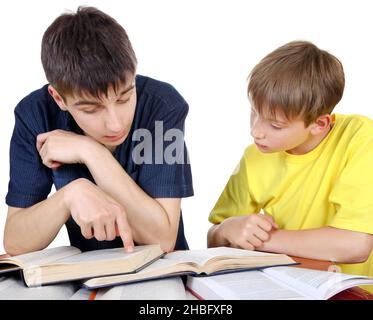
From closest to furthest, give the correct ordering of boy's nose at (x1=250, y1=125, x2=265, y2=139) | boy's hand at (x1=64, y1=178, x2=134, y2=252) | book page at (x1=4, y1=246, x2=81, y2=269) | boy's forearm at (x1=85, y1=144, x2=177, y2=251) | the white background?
1. book page at (x1=4, y1=246, x2=81, y2=269)
2. boy's hand at (x1=64, y1=178, x2=134, y2=252)
3. boy's forearm at (x1=85, y1=144, x2=177, y2=251)
4. boy's nose at (x1=250, y1=125, x2=265, y2=139)
5. the white background

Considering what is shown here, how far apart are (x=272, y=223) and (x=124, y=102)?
44 cm

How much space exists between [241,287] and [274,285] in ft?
0.21

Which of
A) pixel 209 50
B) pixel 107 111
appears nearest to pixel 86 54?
pixel 107 111

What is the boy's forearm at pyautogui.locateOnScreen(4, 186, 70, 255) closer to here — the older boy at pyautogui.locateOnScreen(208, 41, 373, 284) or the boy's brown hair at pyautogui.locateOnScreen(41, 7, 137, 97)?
the boy's brown hair at pyautogui.locateOnScreen(41, 7, 137, 97)

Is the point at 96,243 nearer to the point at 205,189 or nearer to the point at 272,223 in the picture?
the point at 272,223

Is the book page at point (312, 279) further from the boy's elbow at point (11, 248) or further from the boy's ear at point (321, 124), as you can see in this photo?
the boy's elbow at point (11, 248)

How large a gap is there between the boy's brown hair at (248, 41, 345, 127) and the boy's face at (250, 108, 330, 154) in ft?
0.05

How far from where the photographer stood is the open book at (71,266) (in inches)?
37.7

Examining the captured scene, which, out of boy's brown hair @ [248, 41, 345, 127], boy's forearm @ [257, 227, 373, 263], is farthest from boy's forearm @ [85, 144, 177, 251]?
boy's brown hair @ [248, 41, 345, 127]

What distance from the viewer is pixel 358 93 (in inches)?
91.4

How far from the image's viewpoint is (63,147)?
4.24 ft

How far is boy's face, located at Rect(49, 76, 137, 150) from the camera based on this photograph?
1.21 metres

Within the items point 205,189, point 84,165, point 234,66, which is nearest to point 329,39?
point 234,66

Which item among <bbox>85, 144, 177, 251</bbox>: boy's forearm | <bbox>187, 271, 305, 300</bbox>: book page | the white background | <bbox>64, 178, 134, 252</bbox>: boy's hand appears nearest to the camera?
<bbox>187, 271, 305, 300</bbox>: book page
